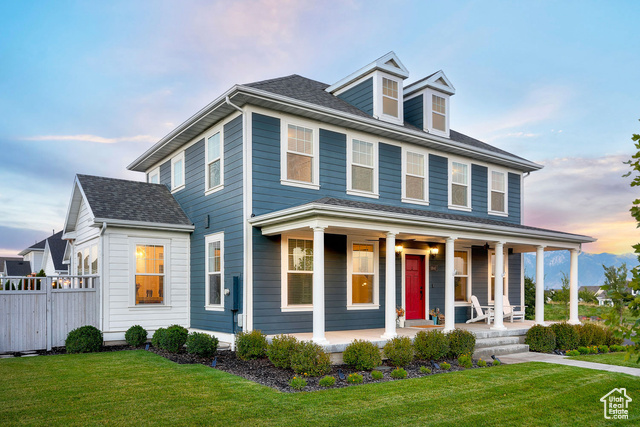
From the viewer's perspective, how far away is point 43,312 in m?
11.8

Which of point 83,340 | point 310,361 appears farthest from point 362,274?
point 83,340

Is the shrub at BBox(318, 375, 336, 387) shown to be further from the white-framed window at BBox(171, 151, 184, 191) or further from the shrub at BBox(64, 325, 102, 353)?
the white-framed window at BBox(171, 151, 184, 191)

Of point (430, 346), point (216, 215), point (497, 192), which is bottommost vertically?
point (430, 346)

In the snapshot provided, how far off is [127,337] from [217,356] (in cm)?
274

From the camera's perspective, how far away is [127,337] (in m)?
12.0

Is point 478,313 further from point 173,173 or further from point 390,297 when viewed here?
point 173,173

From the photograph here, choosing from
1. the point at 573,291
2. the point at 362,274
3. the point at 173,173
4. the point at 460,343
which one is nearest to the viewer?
the point at 460,343

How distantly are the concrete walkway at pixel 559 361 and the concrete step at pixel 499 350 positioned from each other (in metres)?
0.13

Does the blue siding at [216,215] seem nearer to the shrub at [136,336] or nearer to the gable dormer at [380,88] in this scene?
the shrub at [136,336]

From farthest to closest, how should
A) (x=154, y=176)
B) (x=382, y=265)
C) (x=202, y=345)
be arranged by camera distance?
1. (x=154, y=176)
2. (x=382, y=265)
3. (x=202, y=345)

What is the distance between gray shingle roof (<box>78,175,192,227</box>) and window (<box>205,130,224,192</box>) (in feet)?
5.28

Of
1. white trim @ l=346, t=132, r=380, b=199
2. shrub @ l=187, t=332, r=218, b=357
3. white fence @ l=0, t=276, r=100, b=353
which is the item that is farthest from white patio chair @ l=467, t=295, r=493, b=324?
white fence @ l=0, t=276, r=100, b=353
